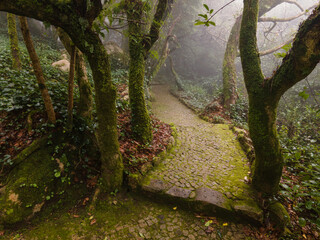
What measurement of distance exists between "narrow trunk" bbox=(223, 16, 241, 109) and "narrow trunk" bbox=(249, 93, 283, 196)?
278 inches

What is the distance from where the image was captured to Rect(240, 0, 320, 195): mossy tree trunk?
8.50 feet

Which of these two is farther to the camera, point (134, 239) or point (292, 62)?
point (134, 239)

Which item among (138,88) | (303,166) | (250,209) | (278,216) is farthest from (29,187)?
(303,166)

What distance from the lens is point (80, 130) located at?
155 inches

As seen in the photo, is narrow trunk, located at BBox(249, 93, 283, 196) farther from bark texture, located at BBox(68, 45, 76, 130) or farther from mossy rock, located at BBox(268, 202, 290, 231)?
bark texture, located at BBox(68, 45, 76, 130)

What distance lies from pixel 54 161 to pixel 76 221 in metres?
1.26

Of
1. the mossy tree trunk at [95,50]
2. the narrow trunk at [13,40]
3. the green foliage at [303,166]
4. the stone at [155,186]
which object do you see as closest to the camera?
the mossy tree trunk at [95,50]

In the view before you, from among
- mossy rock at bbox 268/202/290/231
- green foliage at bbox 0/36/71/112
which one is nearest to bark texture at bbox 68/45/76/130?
green foliage at bbox 0/36/71/112

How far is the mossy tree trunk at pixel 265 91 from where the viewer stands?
2590 mm

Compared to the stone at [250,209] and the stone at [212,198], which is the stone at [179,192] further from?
the stone at [250,209]

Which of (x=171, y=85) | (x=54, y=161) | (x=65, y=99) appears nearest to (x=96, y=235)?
(x=54, y=161)

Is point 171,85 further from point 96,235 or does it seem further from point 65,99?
point 96,235

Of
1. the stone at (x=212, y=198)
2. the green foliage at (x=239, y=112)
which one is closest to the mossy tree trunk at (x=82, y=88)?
the stone at (x=212, y=198)

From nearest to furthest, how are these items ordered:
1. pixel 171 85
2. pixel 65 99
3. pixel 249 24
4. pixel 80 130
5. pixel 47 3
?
pixel 47 3 < pixel 249 24 < pixel 80 130 < pixel 65 99 < pixel 171 85
